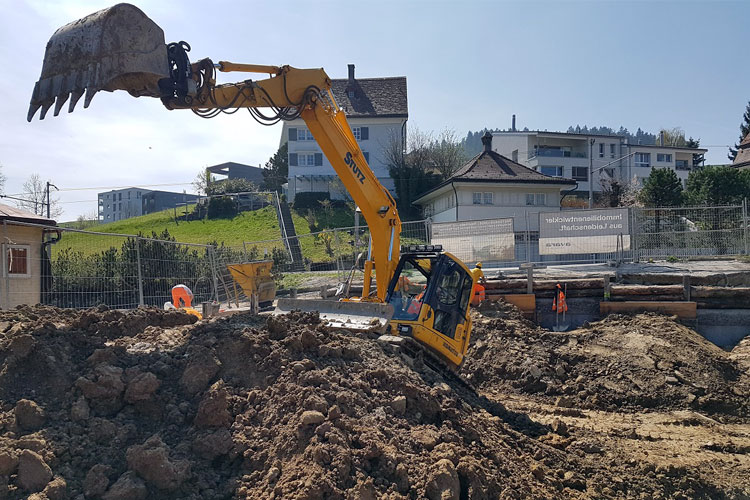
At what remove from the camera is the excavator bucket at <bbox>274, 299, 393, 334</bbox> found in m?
8.07

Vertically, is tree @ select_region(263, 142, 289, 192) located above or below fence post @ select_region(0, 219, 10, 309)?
above

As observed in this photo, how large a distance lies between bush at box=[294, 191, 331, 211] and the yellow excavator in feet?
93.7

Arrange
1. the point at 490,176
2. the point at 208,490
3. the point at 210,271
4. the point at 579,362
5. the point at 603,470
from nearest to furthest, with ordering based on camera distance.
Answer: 1. the point at 208,490
2. the point at 603,470
3. the point at 579,362
4. the point at 210,271
5. the point at 490,176

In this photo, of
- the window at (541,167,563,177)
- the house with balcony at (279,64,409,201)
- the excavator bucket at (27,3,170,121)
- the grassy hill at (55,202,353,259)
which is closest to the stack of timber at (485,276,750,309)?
the excavator bucket at (27,3,170,121)

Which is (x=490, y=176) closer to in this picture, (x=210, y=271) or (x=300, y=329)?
(x=210, y=271)

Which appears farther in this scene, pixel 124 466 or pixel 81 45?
pixel 81 45

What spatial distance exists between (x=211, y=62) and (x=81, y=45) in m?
2.04

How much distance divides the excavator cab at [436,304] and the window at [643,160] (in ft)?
169

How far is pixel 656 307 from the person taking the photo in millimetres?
13727

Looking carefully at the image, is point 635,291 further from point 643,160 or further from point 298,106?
point 643,160

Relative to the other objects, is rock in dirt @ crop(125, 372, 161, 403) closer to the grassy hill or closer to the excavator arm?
the excavator arm

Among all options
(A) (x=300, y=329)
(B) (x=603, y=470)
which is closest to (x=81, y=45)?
(A) (x=300, y=329)

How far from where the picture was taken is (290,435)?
17.4 ft

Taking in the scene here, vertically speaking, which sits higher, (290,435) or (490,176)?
(490,176)
